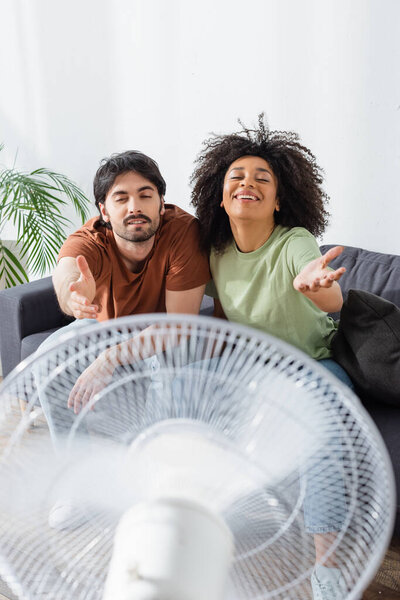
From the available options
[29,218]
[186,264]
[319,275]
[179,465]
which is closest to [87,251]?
[186,264]

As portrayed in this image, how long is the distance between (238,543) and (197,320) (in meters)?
0.31

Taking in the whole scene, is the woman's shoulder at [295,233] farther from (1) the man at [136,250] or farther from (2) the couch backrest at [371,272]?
(2) the couch backrest at [371,272]

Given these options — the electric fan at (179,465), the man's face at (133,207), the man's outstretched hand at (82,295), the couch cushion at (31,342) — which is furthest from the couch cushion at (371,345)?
the couch cushion at (31,342)

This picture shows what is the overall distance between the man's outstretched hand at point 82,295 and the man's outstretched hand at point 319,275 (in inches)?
15.5

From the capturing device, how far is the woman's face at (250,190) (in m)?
1.51

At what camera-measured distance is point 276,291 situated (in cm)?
149

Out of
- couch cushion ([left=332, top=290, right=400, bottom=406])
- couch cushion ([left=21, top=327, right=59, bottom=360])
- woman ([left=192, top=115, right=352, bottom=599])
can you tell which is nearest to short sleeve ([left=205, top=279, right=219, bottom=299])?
woman ([left=192, top=115, right=352, bottom=599])

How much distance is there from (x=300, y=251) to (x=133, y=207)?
16.4 inches

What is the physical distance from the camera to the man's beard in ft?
5.16

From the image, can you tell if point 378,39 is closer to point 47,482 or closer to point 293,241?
point 293,241

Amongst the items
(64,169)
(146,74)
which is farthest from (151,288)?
(64,169)

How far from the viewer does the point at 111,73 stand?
9.18ft

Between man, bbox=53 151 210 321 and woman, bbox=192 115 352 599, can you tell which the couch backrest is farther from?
man, bbox=53 151 210 321

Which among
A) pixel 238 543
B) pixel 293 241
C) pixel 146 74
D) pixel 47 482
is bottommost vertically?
pixel 238 543
